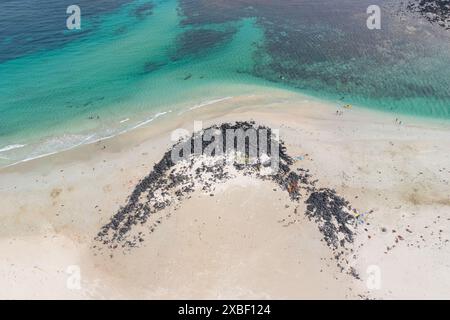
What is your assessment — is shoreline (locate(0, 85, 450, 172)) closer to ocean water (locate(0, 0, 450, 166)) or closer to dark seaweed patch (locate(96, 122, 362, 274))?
ocean water (locate(0, 0, 450, 166))

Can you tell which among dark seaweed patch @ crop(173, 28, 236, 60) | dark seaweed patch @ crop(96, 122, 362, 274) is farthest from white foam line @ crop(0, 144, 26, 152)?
dark seaweed patch @ crop(173, 28, 236, 60)

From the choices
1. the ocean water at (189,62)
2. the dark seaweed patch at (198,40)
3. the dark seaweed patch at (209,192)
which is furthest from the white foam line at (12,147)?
the dark seaweed patch at (198,40)

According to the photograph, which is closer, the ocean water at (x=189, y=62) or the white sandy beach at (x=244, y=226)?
the white sandy beach at (x=244, y=226)
